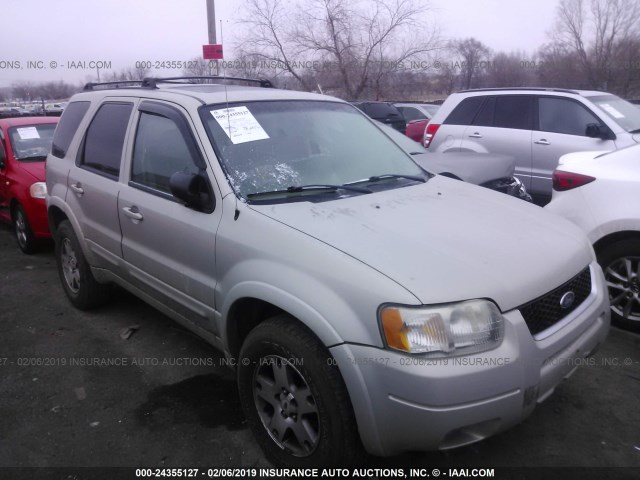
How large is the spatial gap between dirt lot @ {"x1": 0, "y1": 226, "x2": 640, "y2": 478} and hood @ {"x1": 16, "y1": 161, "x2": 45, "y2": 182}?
2262 mm

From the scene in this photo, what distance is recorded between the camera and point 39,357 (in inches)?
153

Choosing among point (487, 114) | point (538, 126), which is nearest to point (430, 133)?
point (487, 114)

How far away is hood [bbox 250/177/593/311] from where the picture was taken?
223cm

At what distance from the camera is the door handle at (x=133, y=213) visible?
340cm

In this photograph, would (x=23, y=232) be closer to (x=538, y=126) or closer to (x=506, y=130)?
(x=506, y=130)

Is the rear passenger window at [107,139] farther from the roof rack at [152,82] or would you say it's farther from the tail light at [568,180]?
the tail light at [568,180]

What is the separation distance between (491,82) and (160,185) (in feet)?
74.6

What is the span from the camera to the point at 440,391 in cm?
205

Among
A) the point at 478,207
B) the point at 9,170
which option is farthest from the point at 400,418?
the point at 9,170

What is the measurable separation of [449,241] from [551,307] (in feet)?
1.84

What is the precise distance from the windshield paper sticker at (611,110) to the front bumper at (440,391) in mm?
5617

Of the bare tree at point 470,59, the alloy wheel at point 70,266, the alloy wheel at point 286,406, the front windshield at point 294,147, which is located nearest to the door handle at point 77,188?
the alloy wheel at point 70,266

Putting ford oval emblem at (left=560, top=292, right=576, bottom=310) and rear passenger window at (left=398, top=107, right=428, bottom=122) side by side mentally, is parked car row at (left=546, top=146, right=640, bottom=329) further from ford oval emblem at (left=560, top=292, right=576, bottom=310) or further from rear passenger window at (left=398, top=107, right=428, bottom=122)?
rear passenger window at (left=398, top=107, right=428, bottom=122)

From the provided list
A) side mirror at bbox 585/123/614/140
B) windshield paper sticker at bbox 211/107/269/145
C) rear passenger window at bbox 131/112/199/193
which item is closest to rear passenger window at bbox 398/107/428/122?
side mirror at bbox 585/123/614/140
